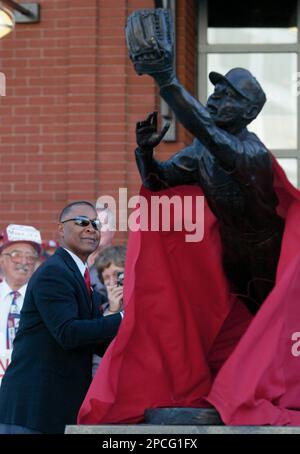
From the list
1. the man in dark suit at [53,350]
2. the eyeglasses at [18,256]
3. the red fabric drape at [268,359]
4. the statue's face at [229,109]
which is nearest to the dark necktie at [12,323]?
the eyeglasses at [18,256]

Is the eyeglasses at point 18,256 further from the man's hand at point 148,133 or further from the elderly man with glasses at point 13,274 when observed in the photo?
the man's hand at point 148,133

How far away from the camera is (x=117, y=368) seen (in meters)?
4.62

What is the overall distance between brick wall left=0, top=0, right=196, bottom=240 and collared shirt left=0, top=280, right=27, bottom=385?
1.87 m

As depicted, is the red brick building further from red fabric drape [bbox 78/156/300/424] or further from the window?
red fabric drape [bbox 78/156/300/424]

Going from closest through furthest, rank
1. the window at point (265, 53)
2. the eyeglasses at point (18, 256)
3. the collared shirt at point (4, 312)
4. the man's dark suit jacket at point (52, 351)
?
the man's dark suit jacket at point (52, 351) < the collared shirt at point (4, 312) < the eyeglasses at point (18, 256) < the window at point (265, 53)

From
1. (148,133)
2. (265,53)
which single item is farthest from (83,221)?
(265,53)

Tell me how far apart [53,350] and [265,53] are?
443cm

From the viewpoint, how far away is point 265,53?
8.80 meters

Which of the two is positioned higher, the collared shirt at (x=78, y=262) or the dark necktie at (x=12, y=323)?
the collared shirt at (x=78, y=262)

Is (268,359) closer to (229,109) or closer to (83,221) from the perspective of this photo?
(229,109)

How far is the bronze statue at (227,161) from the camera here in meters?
4.03

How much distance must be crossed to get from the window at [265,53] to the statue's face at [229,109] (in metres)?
4.32

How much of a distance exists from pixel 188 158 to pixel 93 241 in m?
0.91

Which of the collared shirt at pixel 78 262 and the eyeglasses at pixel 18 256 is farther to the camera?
the eyeglasses at pixel 18 256
